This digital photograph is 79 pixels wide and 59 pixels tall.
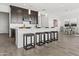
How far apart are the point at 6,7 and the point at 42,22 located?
4285 millimetres

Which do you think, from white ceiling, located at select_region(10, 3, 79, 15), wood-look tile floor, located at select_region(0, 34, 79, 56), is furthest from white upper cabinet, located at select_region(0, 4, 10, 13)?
wood-look tile floor, located at select_region(0, 34, 79, 56)

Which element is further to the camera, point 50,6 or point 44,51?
point 50,6

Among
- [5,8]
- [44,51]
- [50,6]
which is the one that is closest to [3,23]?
[5,8]

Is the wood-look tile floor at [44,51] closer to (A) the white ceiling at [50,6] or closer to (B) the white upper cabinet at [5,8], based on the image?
(A) the white ceiling at [50,6]

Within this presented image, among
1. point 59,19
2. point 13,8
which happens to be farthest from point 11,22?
point 59,19

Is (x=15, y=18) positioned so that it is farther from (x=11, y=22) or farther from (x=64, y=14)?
(x=64, y=14)

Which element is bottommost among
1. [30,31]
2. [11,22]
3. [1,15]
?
[30,31]

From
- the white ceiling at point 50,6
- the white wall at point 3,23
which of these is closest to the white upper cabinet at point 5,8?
the white ceiling at point 50,6

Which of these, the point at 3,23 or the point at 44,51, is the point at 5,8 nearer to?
the point at 3,23

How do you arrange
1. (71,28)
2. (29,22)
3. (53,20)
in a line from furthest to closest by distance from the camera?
(71,28) → (53,20) → (29,22)

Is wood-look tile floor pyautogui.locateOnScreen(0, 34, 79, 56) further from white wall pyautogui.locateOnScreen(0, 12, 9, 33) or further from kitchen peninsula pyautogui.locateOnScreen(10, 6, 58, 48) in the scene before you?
white wall pyautogui.locateOnScreen(0, 12, 9, 33)

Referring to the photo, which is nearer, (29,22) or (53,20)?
(29,22)

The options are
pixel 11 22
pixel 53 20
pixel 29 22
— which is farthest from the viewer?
pixel 53 20

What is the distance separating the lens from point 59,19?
1311 centimetres
